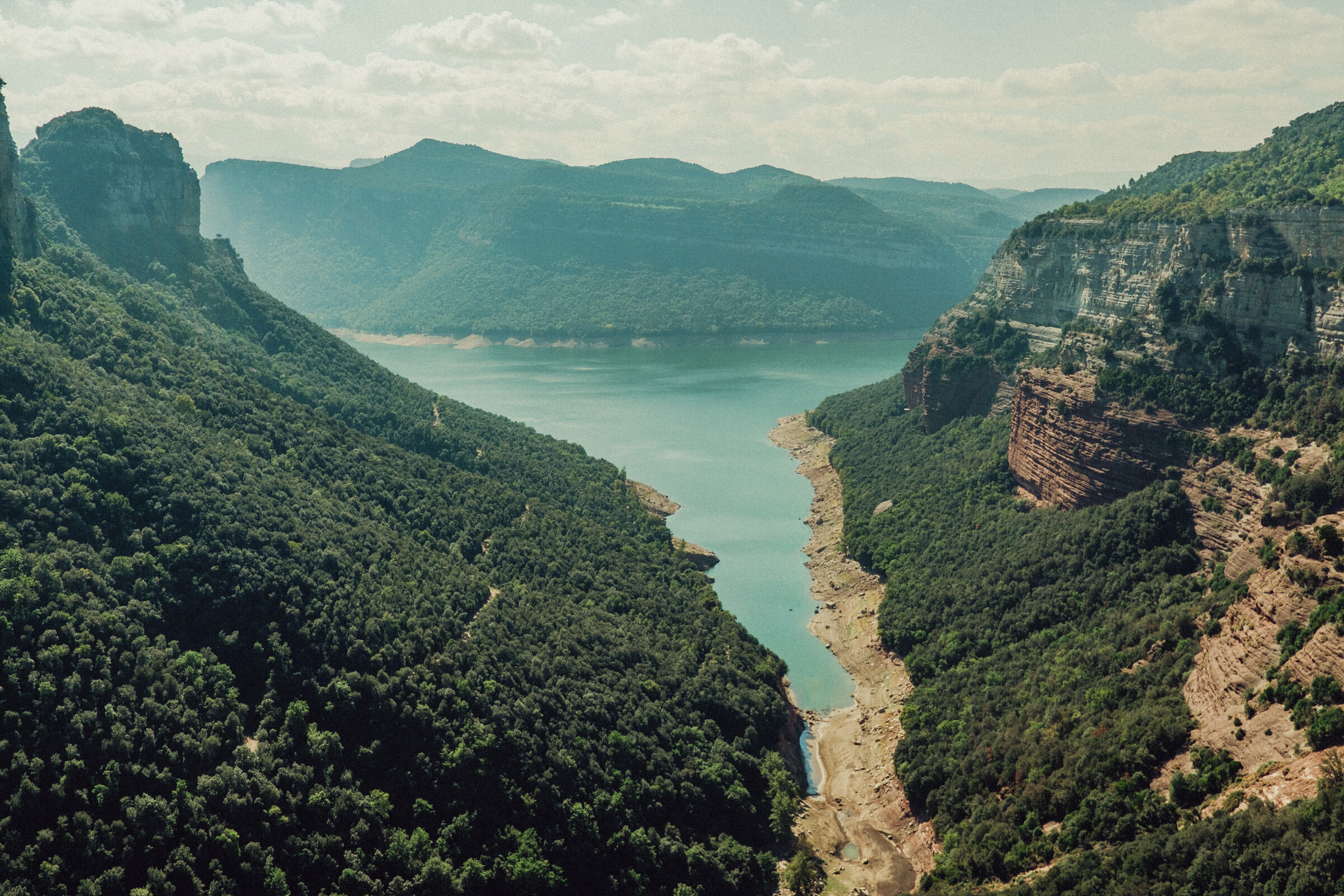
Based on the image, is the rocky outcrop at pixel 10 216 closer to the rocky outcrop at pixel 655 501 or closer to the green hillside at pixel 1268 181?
the rocky outcrop at pixel 655 501

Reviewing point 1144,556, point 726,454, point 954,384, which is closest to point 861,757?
point 1144,556

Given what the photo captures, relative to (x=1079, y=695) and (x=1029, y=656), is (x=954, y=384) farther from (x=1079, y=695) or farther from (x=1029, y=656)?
(x=1079, y=695)

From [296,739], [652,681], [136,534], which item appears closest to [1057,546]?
[652,681]

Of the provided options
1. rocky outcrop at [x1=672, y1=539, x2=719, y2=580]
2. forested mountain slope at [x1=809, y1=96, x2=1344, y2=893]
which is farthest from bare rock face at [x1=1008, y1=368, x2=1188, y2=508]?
rocky outcrop at [x1=672, y1=539, x2=719, y2=580]

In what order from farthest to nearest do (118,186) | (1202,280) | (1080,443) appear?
(118,186)
(1080,443)
(1202,280)

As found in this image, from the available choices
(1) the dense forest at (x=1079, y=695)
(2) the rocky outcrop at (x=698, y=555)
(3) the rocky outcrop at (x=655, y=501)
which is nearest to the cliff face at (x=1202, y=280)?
(1) the dense forest at (x=1079, y=695)

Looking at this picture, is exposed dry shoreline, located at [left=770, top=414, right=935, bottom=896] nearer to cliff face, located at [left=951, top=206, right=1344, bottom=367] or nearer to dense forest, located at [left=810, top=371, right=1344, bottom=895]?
dense forest, located at [left=810, top=371, right=1344, bottom=895]
